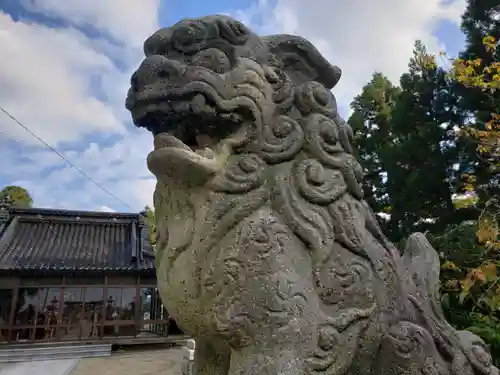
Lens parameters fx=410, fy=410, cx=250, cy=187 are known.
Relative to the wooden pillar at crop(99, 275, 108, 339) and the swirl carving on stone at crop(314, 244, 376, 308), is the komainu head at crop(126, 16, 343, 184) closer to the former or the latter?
the swirl carving on stone at crop(314, 244, 376, 308)

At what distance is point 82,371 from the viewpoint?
9125 millimetres

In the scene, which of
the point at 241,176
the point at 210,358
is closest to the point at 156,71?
the point at 241,176

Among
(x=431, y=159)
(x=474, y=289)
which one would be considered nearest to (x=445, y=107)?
(x=431, y=159)

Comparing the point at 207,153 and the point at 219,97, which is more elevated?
the point at 219,97

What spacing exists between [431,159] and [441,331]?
824cm

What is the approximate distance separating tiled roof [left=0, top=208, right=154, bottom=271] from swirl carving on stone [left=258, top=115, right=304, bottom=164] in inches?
507

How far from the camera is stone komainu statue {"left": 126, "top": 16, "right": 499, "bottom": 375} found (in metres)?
1.25

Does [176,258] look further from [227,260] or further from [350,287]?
[350,287]

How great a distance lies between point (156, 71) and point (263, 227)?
613mm

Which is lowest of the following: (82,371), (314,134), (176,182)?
(82,371)

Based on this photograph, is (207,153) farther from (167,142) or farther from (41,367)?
(41,367)

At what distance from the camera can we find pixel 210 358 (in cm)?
149

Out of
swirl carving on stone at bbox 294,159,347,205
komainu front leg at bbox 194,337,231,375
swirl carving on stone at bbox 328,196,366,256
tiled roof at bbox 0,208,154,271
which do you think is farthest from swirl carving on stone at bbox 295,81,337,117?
tiled roof at bbox 0,208,154,271

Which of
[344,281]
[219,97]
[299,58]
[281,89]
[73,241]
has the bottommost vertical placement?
[344,281]
